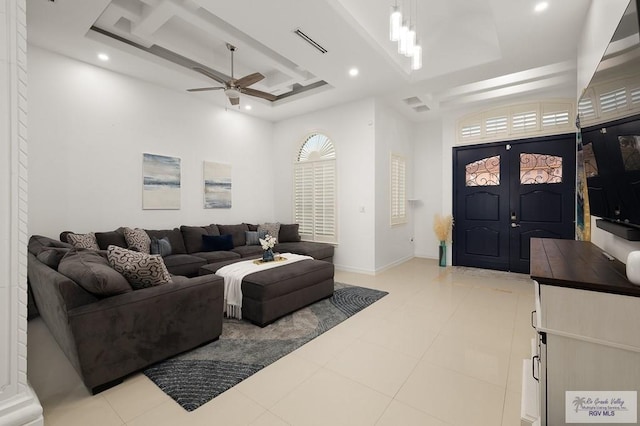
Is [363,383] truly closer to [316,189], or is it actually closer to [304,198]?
[316,189]

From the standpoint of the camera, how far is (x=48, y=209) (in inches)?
148

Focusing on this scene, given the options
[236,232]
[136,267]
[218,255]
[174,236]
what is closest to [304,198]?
[236,232]

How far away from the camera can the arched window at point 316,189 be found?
5.81 metres

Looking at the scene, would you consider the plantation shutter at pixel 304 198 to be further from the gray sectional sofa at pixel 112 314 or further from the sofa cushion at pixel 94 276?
the sofa cushion at pixel 94 276

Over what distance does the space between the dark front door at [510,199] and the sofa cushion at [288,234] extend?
336 cm

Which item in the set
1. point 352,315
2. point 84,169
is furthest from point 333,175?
point 84,169

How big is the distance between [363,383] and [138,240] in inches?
147

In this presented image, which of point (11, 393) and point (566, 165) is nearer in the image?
point (11, 393)

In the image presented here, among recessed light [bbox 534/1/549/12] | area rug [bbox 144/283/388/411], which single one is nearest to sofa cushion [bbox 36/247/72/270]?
area rug [bbox 144/283/388/411]

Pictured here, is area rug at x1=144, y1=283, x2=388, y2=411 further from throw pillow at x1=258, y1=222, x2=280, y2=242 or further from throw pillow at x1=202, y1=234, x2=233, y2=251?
throw pillow at x1=258, y1=222, x2=280, y2=242

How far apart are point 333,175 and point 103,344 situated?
4.48m

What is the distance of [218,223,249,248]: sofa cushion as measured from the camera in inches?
216

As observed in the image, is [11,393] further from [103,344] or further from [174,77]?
[174,77]

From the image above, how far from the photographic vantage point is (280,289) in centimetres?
319
